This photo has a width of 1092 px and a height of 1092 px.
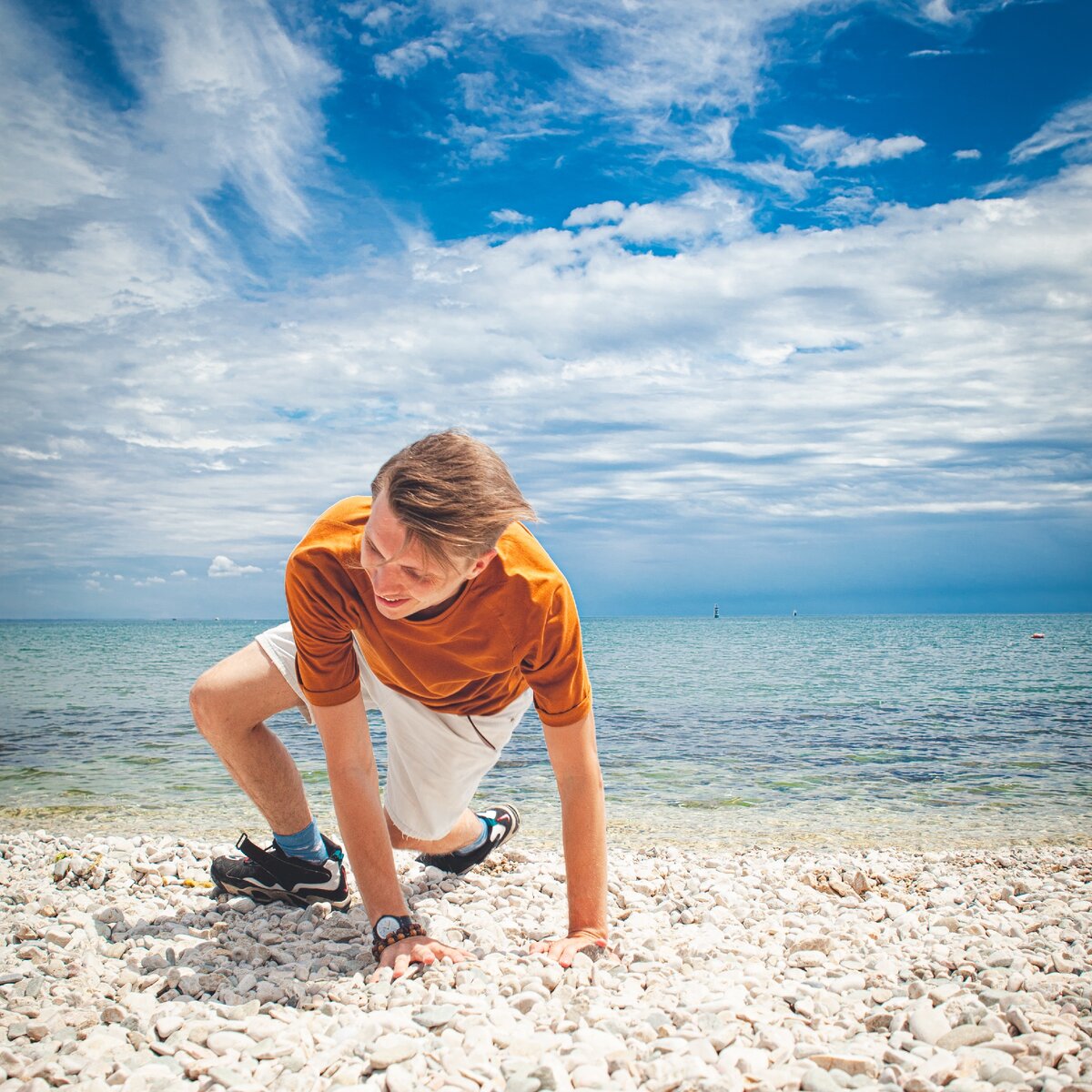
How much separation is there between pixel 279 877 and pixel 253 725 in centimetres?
76

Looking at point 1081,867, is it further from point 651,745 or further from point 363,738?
point 651,745

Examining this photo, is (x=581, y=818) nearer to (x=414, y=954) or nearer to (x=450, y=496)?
(x=414, y=954)

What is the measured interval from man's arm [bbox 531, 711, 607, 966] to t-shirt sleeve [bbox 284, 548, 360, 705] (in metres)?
0.86

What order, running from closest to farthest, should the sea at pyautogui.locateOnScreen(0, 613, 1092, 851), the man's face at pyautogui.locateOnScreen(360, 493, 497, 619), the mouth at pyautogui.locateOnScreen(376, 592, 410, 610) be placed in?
the man's face at pyautogui.locateOnScreen(360, 493, 497, 619) → the mouth at pyautogui.locateOnScreen(376, 592, 410, 610) → the sea at pyautogui.locateOnScreen(0, 613, 1092, 851)

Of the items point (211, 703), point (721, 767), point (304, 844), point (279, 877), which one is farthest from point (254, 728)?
point (721, 767)

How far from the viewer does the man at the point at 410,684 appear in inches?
108

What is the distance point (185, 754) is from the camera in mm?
9883

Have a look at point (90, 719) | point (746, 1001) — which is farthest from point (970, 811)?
point (90, 719)

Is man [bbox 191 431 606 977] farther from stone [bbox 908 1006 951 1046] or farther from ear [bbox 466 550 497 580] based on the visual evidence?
stone [bbox 908 1006 951 1046]

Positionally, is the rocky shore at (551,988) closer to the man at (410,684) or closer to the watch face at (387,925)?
the watch face at (387,925)

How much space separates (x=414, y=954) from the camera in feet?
10.1

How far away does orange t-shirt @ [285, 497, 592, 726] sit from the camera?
9.84 ft

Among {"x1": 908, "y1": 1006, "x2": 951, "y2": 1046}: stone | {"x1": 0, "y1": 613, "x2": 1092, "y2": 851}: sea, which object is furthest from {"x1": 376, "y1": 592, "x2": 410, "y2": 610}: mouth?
{"x1": 0, "y1": 613, "x2": 1092, "y2": 851}: sea

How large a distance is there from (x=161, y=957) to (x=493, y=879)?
1.77m
